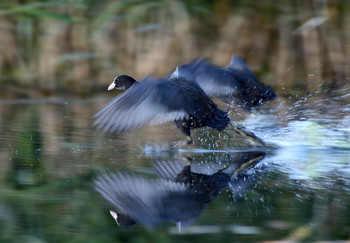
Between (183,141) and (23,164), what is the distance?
123 cm

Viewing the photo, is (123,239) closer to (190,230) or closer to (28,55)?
(190,230)

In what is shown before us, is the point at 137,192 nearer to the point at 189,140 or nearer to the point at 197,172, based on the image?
the point at 197,172

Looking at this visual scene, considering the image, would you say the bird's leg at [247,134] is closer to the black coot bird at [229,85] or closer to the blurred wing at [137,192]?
the black coot bird at [229,85]

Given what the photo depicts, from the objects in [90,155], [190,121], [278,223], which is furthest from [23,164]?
[278,223]

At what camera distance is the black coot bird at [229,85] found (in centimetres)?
456

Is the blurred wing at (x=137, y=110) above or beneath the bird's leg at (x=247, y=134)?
above

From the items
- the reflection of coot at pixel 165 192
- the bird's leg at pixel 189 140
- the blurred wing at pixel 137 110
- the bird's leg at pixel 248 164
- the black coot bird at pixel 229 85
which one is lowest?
the reflection of coot at pixel 165 192

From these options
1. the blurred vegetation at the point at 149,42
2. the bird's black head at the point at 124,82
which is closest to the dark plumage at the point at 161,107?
the bird's black head at the point at 124,82

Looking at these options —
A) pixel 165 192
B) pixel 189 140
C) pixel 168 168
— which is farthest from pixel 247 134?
pixel 165 192

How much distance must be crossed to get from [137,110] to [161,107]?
200 mm

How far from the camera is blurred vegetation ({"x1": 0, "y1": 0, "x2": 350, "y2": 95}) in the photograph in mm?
6859

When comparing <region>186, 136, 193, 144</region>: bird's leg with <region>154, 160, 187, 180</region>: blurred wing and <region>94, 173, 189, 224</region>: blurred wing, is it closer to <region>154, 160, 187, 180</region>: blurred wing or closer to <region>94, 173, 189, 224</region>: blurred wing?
<region>154, 160, 187, 180</region>: blurred wing

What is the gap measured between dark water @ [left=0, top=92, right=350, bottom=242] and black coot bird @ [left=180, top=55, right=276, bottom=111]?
20 centimetres

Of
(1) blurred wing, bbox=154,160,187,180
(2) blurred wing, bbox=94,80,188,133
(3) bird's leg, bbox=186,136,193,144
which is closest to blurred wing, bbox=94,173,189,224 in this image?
(1) blurred wing, bbox=154,160,187,180
